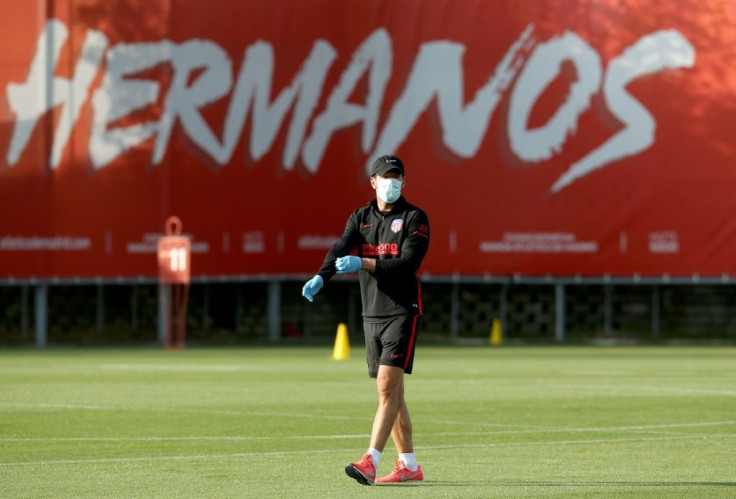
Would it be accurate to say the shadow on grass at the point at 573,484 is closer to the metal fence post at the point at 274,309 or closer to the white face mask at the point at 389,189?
the white face mask at the point at 389,189

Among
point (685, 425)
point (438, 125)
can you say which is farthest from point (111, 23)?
point (685, 425)

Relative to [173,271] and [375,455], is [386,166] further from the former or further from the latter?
[173,271]

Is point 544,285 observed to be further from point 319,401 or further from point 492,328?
point 319,401

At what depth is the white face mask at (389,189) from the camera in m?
10.5

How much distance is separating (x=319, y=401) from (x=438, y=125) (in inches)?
819

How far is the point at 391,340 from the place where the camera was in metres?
10.6

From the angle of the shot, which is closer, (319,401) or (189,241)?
(319,401)

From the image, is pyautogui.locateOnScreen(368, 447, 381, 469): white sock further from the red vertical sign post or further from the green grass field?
the red vertical sign post

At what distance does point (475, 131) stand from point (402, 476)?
93.9 feet

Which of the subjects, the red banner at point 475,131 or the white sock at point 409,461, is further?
the red banner at point 475,131

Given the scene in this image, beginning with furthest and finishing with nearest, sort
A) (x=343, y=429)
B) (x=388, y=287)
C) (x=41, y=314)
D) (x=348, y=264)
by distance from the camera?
(x=41, y=314)
(x=343, y=429)
(x=388, y=287)
(x=348, y=264)

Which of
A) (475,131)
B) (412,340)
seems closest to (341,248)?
(412,340)

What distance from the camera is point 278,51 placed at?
38375 millimetres

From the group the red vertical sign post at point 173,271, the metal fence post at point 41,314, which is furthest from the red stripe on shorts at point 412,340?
the metal fence post at point 41,314
